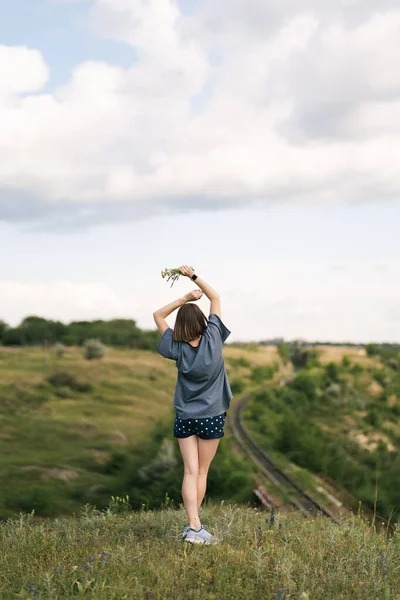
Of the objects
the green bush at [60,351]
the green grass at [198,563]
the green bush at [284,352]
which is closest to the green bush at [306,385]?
the green bush at [60,351]

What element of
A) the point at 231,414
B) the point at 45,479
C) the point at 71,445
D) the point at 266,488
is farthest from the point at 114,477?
the point at 231,414

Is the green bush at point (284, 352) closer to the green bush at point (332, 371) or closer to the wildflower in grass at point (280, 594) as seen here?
the green bush at point (332, 371)

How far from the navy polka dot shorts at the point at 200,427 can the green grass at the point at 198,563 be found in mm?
953

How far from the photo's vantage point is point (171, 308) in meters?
6.51

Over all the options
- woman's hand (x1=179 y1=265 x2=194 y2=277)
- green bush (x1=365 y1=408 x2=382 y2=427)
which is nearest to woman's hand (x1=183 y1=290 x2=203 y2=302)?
woman's hand (x1=179 y1=265 x2=194 y2=277)

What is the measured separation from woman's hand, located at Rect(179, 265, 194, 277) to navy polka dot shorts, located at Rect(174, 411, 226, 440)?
1.35 meters

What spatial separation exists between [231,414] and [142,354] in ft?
116

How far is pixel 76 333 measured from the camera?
9781 cm

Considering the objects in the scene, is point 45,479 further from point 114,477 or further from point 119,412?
point 119,412

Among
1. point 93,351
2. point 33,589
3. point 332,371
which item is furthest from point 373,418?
point 33,589

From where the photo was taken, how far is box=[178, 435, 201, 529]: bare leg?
629 centimetres

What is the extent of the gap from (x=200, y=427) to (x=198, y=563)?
119 cm

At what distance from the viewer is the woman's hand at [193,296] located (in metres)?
6.50

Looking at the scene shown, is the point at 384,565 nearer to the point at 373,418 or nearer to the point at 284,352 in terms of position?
the point at 373,418
